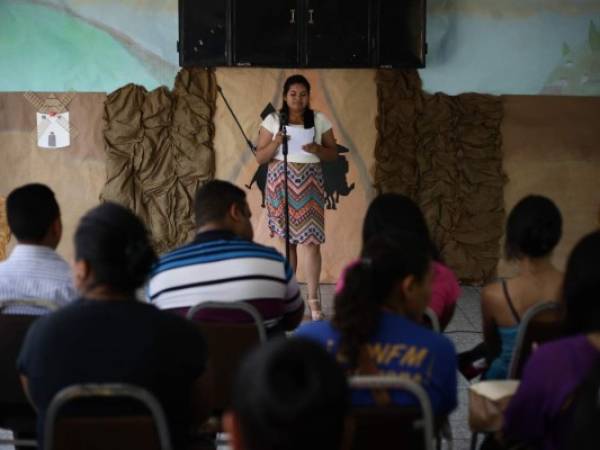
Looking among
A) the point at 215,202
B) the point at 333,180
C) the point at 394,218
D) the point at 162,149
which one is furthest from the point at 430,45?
the point at 215,202

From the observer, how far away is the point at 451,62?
627 cm

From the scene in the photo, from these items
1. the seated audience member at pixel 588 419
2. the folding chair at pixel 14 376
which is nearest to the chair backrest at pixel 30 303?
the folding chair at pixel 14 376

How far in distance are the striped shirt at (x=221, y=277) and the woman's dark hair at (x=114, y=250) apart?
515 mm

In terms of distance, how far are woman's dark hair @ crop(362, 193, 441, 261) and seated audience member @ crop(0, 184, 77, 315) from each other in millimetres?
979

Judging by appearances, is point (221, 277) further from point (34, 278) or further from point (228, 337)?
point (34, 278)

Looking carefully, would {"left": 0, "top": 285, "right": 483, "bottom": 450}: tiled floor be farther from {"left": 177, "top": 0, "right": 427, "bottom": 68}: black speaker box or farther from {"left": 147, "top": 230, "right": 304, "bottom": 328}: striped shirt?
{"left": 177, "top": 0, "right": 427, "bottom": 68}: black speaker box

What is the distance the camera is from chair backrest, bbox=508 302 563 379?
Result: 2.41m

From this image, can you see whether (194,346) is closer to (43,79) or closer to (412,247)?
(412,247)

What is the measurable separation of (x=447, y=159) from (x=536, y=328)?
3962 mm

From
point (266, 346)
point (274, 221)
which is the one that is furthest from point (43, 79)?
point (266, 346)

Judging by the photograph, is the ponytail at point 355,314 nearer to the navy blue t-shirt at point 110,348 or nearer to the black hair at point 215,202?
the navy blue t-shirt at point 110,348

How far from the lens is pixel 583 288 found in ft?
5.95

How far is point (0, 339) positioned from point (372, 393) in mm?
1087

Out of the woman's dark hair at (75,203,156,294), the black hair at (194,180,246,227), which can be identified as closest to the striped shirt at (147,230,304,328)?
the black hair at (194,180,246,227)
